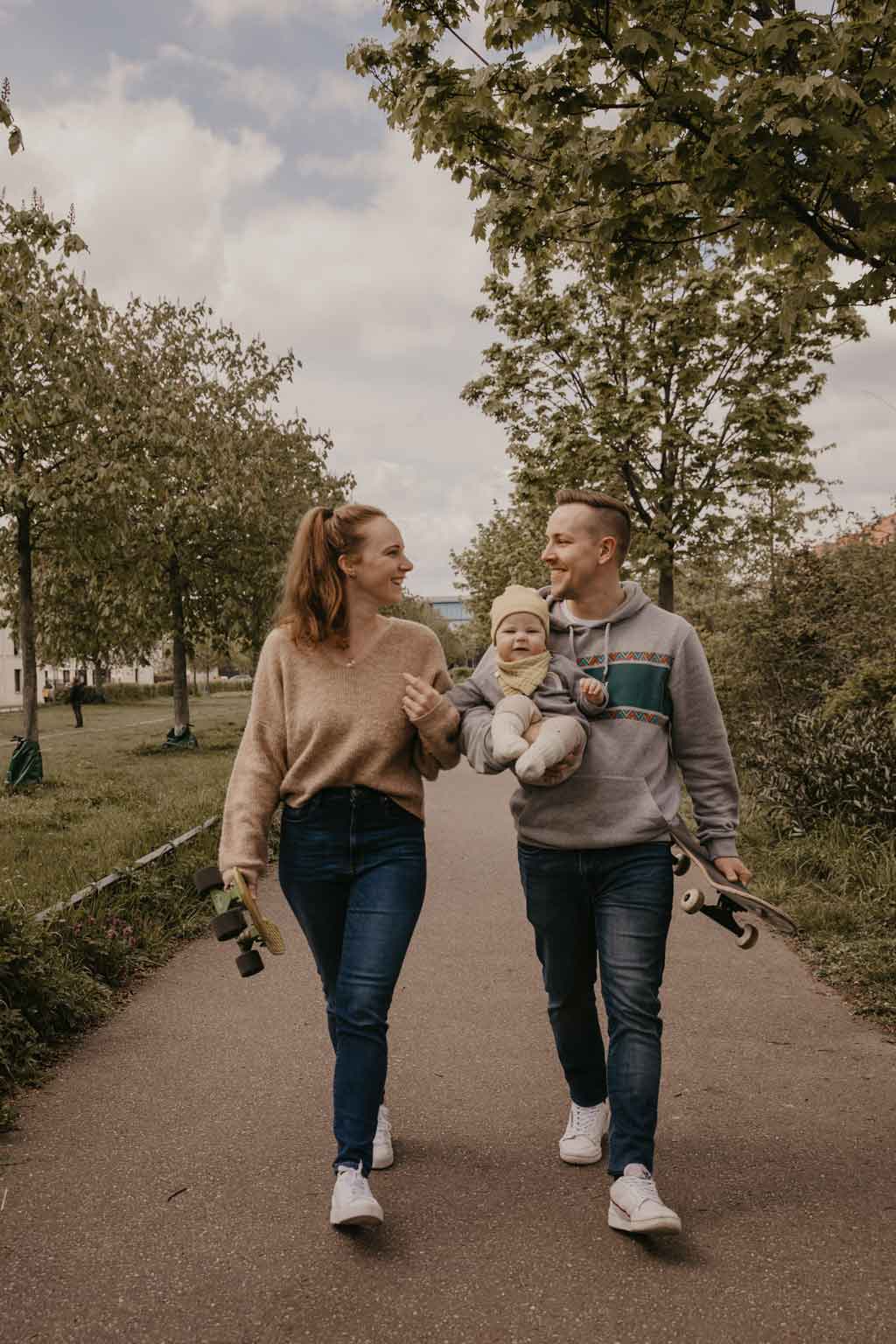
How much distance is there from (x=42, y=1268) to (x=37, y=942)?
223cm

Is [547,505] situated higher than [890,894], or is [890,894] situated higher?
[547,505]

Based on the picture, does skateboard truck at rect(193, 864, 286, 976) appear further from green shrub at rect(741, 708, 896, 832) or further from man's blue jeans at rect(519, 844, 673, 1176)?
green shrub at rect(741, 708, 896, 832)

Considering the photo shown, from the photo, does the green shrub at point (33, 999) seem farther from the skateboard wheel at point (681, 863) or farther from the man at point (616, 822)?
the skateboard wheel at point (681, 863)

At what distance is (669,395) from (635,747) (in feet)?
42.9

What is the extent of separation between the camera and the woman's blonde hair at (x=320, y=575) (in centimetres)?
338

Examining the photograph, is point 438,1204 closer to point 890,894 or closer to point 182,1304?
point 182,1304

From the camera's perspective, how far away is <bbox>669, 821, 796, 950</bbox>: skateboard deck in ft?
10.2

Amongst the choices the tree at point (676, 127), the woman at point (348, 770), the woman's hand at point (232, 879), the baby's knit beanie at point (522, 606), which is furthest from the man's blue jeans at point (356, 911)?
the tree at point (676, 127)

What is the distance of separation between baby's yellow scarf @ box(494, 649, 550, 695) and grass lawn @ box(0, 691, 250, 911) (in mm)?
3462

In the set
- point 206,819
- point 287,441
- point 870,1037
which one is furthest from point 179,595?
point 870,1037

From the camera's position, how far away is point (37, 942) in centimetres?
495

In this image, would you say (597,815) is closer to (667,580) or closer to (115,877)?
(115,877)

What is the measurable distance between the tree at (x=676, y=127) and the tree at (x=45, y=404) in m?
9.02

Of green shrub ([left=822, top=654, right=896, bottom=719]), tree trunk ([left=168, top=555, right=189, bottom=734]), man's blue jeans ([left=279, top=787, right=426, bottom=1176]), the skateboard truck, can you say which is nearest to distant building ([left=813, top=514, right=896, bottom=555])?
green shrub ([left=822, top=654, right=896, bottom=719])
